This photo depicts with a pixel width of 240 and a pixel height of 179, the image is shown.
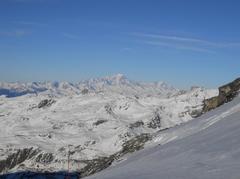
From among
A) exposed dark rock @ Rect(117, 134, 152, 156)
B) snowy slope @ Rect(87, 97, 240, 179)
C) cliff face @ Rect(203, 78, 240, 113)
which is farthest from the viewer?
cliff face @ Rect(203, 78, 240, 113)

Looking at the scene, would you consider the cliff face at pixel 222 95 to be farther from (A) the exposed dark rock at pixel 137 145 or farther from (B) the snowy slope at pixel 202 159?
(B) the snowy slope at pixel 202 159

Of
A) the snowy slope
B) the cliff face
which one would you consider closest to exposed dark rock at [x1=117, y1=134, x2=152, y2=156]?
the cliff face

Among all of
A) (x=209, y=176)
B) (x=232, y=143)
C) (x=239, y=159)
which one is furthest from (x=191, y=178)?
(x=232, y=143)

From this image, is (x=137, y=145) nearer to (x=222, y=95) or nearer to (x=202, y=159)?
(x=222, y=95)

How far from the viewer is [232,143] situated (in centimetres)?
2481

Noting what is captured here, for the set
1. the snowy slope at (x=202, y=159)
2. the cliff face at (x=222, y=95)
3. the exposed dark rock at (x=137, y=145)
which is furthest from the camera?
the cliff face at (x=222, y=95)

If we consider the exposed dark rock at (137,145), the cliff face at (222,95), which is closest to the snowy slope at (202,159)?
the exposed dark rock at (137,145)

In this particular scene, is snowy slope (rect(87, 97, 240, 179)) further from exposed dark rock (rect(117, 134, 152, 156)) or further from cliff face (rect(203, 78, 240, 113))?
cliff face (rect(203, 78, 240, 113))

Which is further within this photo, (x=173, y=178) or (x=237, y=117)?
(x=237, y=117)

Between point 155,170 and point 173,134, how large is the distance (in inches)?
881

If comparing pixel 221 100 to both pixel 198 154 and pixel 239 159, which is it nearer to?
pixel 198 154

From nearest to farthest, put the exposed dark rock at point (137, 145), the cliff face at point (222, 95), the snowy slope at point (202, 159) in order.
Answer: the snowy slope at point (202, 159), the exposed dark rock at point (137, 145), the cliff face at point (222, 95)

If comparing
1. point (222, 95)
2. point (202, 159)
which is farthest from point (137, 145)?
point (202, 159)

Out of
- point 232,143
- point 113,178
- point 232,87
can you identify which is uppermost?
point 232,87
